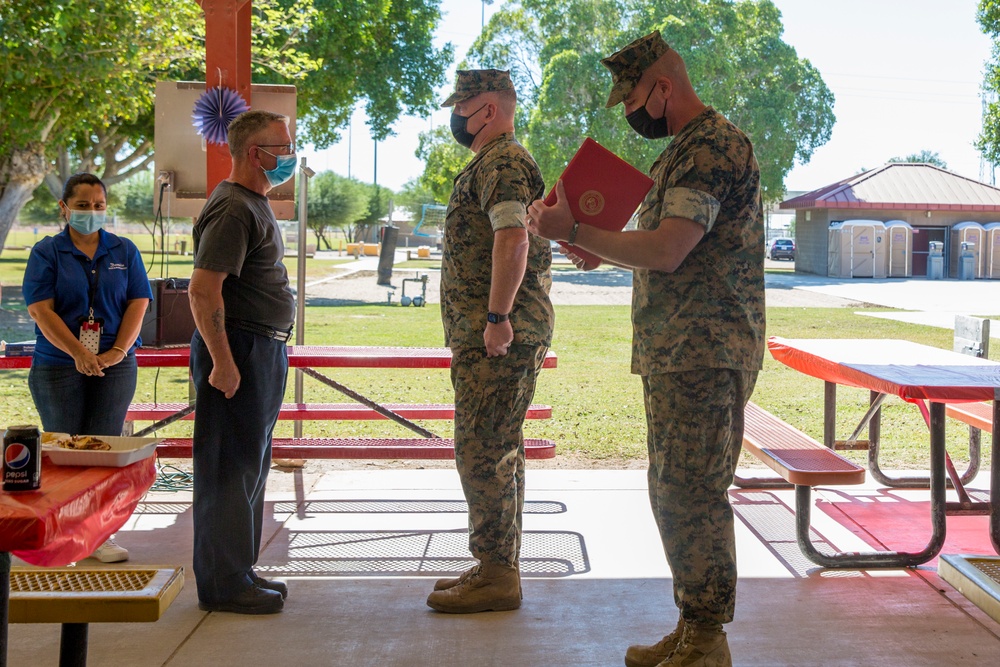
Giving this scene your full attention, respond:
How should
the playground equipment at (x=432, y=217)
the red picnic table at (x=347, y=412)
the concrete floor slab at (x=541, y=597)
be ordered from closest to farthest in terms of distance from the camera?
the concrete floor slab at (x=541, y=597)
the red picnic table at (x=347, y=412)
the playground equipment at (x=432, y=217)

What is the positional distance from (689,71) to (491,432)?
109 feet

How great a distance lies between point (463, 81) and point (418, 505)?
8.67 feet

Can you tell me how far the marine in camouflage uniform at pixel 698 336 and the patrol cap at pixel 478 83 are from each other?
2.54ft

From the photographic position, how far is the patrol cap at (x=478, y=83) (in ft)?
12.4

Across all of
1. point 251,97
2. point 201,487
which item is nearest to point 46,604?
point 201,487

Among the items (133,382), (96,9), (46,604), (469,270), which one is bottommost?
(46,604)

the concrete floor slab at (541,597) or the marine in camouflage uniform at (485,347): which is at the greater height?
the marine in camouflage uniform at (485,347)

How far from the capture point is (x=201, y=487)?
383 centimetres

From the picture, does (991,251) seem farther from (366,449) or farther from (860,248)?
(366,449)

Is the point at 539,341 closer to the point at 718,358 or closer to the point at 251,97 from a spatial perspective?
the point at 718,358

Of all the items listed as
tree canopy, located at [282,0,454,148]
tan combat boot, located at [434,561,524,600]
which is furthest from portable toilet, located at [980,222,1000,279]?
tan combat boot, located at [434,561,524,600]

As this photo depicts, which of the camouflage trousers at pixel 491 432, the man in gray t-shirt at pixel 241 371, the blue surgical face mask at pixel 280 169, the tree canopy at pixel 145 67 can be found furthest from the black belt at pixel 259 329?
the tree canopy at pixel 145 67

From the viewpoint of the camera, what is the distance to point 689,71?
34938mm

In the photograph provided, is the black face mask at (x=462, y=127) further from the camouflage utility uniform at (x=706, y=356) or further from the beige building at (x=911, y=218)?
the beige building at (x=911, y=218)
